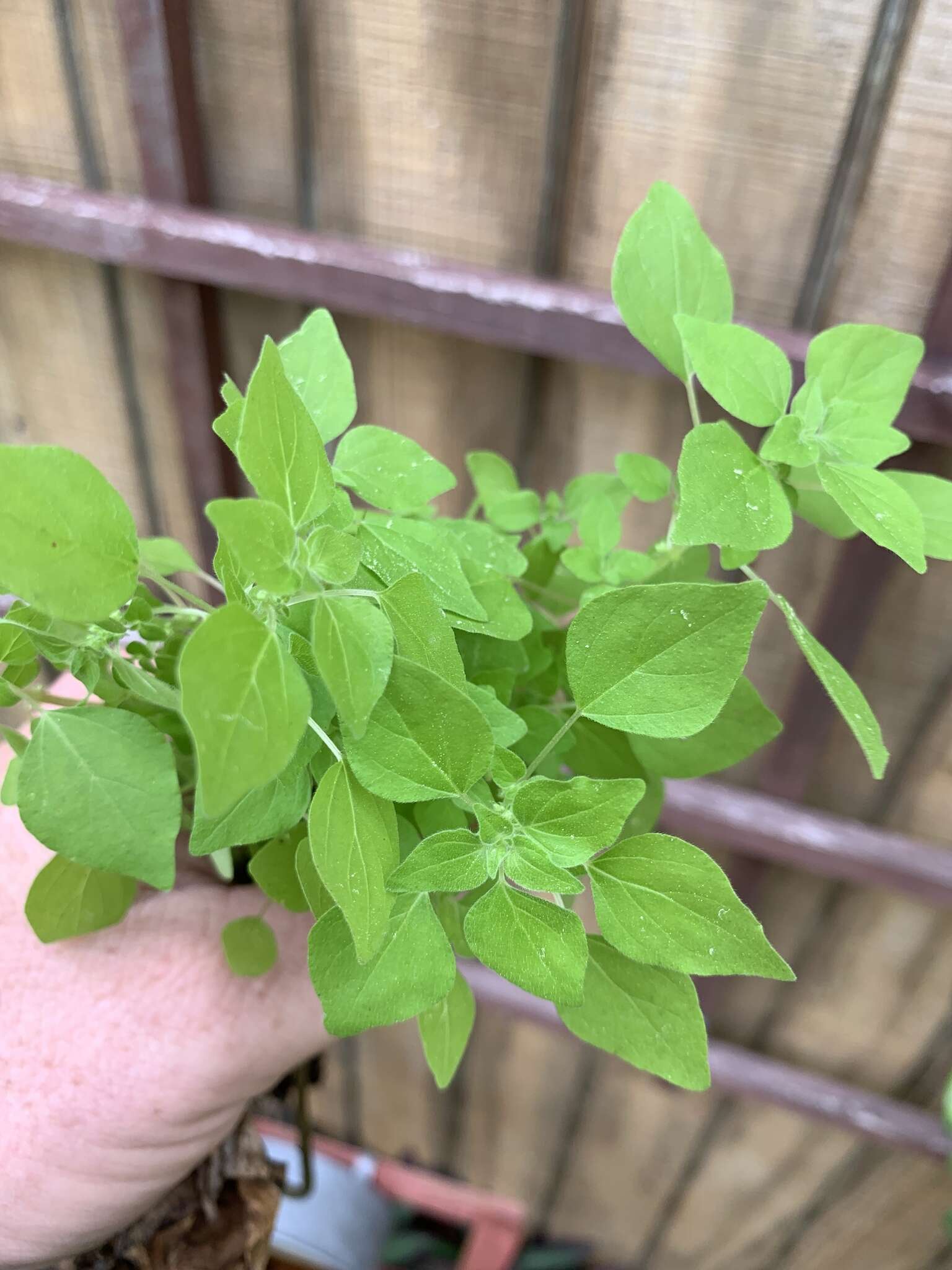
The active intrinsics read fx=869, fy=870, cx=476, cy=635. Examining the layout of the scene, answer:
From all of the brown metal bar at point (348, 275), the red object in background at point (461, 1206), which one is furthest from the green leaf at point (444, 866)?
the red object in background at point (461, 1206)

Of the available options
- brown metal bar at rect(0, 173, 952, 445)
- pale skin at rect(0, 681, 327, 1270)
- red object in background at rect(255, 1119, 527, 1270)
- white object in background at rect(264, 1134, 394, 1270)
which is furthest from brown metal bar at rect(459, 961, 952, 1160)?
brown metal bar at rect(0, 173, 952, 445)

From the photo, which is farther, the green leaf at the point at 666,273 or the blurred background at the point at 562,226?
the blurred background at the point at 562,226

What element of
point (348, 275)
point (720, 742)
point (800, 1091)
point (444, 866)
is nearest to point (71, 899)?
point (444, 866)

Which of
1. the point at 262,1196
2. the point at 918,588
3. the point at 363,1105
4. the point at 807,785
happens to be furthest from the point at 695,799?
the point at 363,1105

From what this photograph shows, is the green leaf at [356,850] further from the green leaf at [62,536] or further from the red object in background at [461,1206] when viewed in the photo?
the red object in background at [461,1206]

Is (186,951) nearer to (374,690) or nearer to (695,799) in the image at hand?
(374,690)

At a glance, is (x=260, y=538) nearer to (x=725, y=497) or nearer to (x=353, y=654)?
(x=353, y=654)
